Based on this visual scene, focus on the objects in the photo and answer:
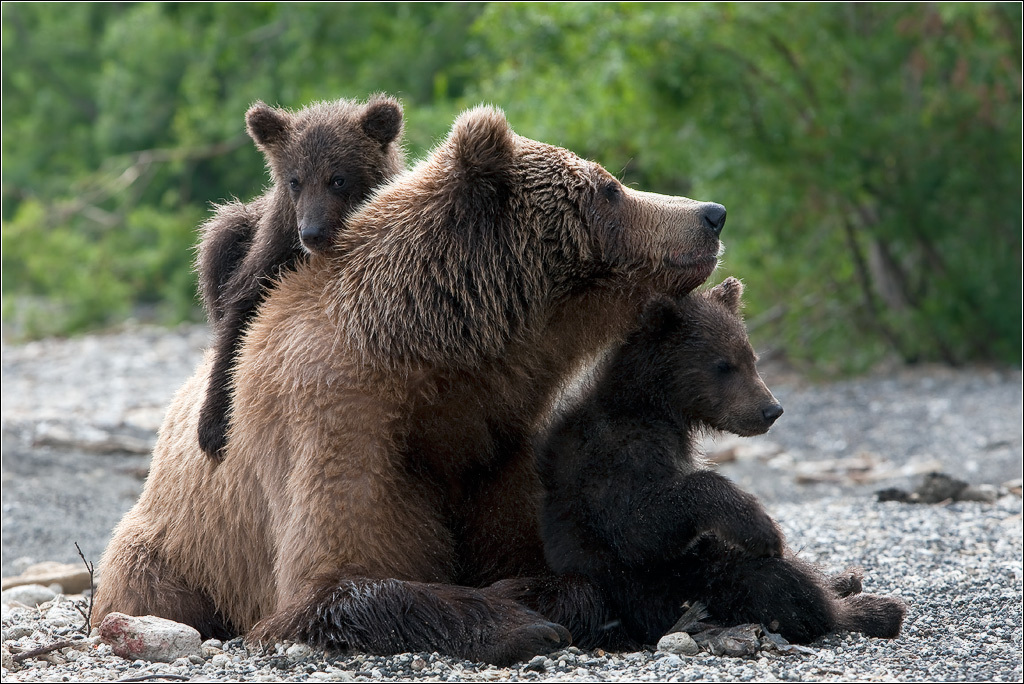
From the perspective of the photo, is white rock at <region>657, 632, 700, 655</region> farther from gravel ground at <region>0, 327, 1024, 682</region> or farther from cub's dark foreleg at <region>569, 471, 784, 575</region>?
cub's dark foreleg at <region>569, 471, 784, 575</region>

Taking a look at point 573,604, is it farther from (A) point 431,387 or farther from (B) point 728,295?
(B) point 728,295

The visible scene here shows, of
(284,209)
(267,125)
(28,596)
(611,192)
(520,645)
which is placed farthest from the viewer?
(28,596)

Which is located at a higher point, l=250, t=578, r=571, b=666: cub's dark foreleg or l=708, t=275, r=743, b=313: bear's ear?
l=708, t=275, r=743, b=313: bear's ear

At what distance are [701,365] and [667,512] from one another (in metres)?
0.62

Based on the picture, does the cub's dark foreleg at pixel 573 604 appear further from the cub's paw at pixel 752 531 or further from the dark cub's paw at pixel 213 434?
the dark cub's paw at pixel 213 434

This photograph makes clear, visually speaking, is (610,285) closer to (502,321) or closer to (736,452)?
(502,321)

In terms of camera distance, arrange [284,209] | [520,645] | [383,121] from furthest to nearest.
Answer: [383,121]
[284,209]
[520,645]

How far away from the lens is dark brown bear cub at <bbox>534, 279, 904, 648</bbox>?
3791mm

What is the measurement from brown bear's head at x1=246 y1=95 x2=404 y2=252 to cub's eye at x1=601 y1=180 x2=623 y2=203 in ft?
4.70

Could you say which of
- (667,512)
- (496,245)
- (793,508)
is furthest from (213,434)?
(793,508)

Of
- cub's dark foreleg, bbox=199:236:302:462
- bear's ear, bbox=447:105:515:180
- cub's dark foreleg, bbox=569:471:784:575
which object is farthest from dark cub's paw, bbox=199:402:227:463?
cub's dark foreleg, bbox=569:471:784:575

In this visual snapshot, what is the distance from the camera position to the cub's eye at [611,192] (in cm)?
400

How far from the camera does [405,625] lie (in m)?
3.50

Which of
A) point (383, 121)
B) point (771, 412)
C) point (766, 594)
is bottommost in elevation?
point (766, 594)
